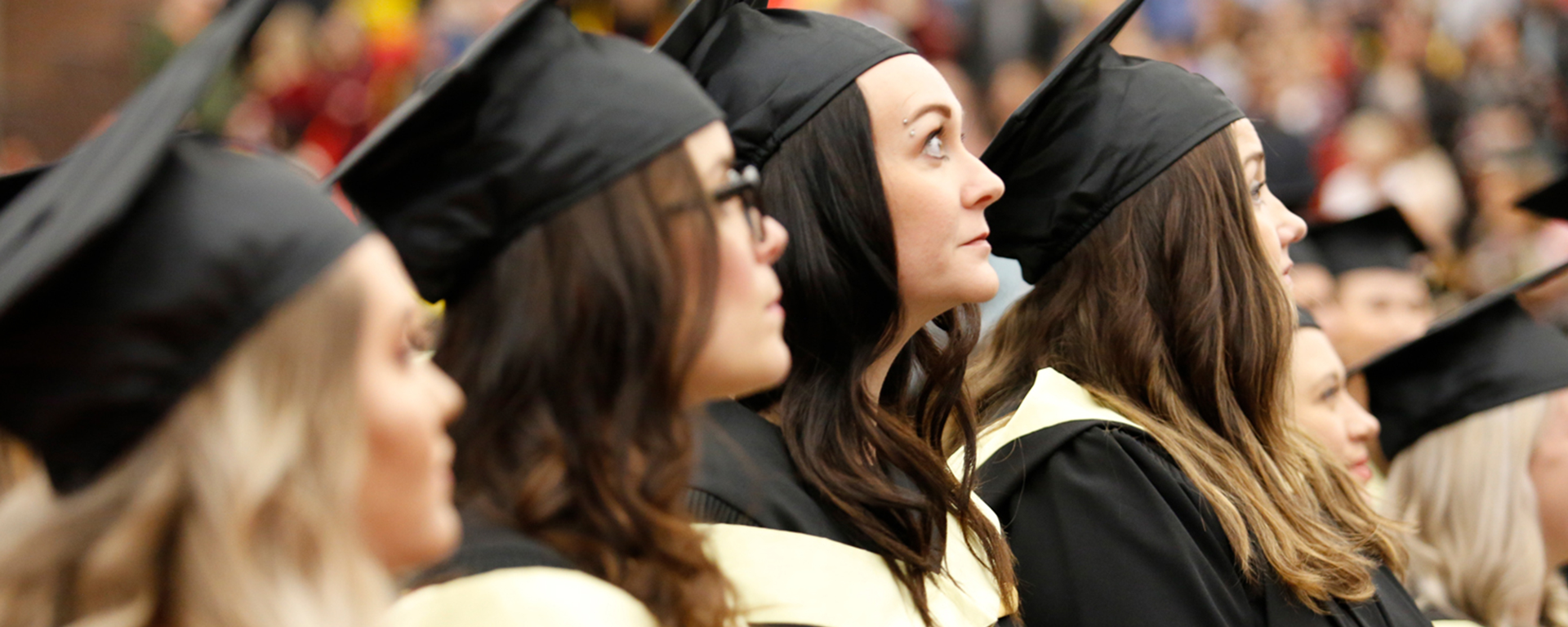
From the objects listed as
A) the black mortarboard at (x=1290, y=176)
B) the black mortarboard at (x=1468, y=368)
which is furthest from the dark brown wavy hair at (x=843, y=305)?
the black mortarboard at (x=1290, y=176)

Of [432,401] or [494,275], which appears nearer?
[432,401]

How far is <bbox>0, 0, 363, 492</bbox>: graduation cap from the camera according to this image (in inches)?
44.4

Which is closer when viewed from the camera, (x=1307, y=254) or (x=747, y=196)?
(x=747, y=196)

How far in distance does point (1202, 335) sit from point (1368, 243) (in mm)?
2681

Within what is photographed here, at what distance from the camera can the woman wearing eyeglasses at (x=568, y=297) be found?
149 cm

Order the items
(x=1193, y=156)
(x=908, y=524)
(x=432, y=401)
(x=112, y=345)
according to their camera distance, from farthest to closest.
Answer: (x=1193, y=156), (x=908, y=524), (x=432, y=401), (x=112, y=345)

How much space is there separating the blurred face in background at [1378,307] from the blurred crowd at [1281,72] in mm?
1820

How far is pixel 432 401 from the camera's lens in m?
1.30

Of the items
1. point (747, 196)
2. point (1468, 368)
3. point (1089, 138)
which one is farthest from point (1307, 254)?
point (747, 196)

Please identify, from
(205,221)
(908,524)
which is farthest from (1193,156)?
(205,221)

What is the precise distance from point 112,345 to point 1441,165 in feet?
28.6

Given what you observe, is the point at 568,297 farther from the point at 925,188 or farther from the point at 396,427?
the point at 925,188

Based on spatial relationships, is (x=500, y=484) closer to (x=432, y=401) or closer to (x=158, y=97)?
(x=432, y=401)

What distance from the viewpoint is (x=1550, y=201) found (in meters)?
4.12
